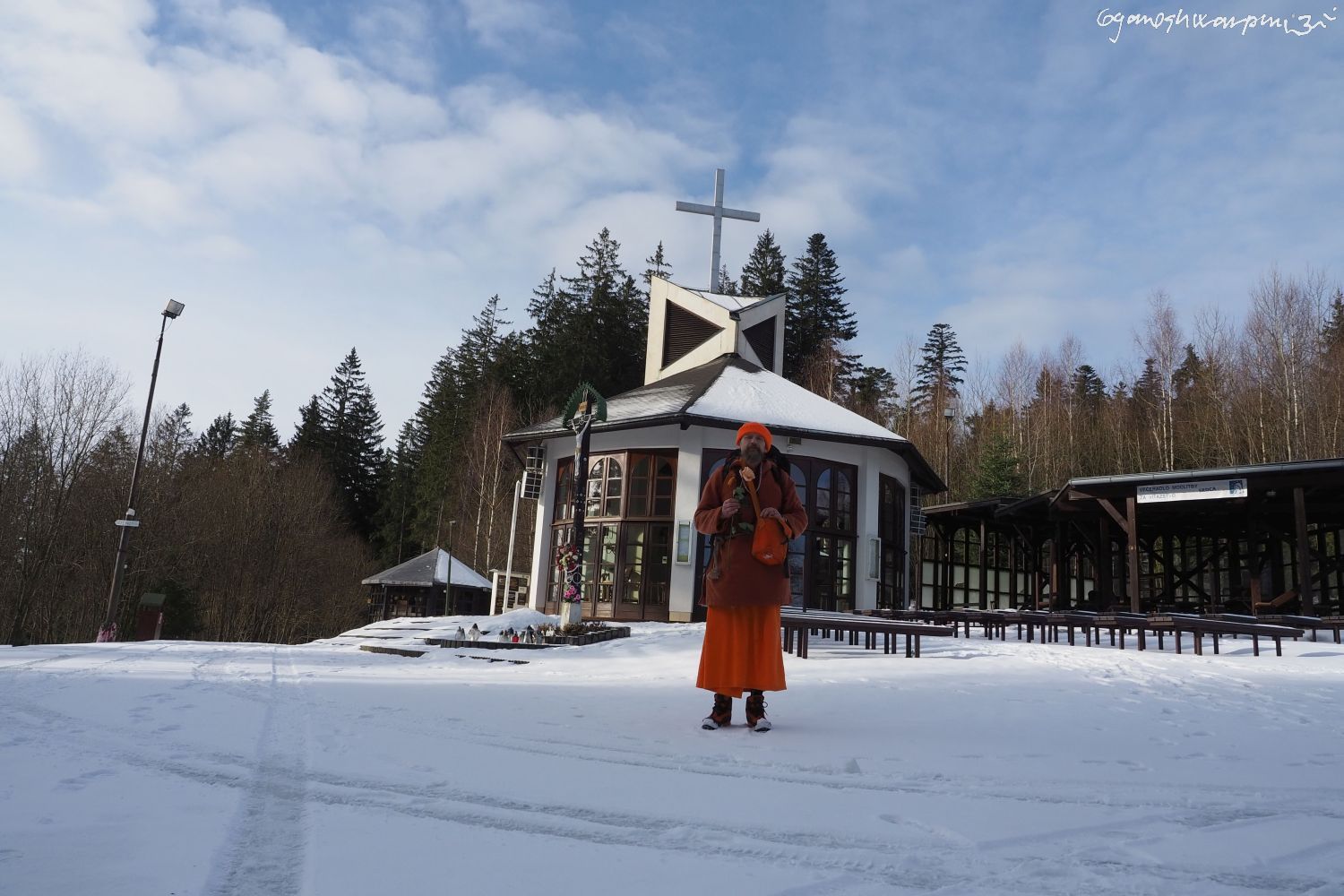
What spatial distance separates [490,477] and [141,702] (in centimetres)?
3299

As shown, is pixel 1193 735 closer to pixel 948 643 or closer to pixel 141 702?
pixel 141 702

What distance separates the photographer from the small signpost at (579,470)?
1379cm

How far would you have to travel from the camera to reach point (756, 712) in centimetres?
531

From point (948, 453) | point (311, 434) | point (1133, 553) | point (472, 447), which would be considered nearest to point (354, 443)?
point (311, 434)

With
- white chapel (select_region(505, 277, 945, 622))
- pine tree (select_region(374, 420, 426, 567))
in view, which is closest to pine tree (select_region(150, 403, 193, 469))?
pine tree (select_region(374, 420, 426, 567))

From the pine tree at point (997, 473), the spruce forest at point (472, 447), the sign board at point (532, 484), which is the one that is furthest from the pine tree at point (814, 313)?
the sign board at point (532, 484)

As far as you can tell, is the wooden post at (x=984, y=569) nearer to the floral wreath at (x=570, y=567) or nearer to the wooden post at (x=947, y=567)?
the wooden post at (x=947, y=567)

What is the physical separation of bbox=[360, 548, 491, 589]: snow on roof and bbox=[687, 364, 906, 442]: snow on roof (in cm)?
1510

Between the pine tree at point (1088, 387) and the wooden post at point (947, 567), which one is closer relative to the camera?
the wooden post at point (947, 567)

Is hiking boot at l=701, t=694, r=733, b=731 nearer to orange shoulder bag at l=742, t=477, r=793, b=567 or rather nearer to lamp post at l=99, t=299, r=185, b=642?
orange shoulder bag at l=742, t=477, r=793, b=567

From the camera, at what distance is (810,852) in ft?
9.02

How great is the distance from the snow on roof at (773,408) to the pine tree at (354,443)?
38.2 m

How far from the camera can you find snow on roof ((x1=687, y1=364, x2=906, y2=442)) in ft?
57.6

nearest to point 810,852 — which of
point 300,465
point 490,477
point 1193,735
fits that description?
point 1193,735
